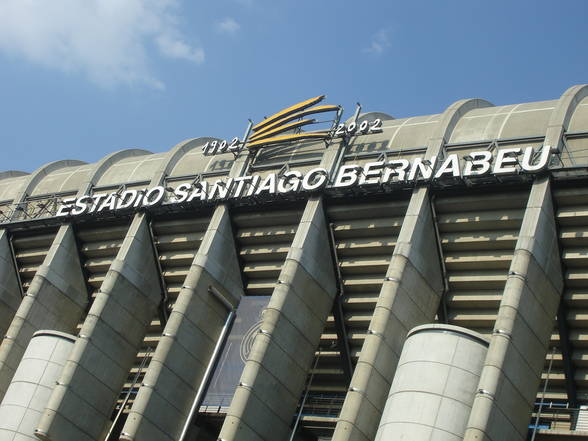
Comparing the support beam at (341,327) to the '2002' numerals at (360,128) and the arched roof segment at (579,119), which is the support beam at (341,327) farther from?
the arched roof segment at (579,119)

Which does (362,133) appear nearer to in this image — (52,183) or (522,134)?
(522,134)

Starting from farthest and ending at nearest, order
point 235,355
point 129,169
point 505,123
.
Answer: point 129,169 → point 235,355 → point 505,123

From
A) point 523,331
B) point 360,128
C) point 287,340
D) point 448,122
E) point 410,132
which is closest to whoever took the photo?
point 523,331

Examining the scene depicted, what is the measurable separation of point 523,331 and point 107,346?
79.9 ft

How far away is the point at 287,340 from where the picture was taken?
4862 cm

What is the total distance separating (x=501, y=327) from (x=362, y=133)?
17906 mm

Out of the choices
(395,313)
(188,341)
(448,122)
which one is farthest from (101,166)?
(395,313)

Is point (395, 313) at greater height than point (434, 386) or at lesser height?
greater

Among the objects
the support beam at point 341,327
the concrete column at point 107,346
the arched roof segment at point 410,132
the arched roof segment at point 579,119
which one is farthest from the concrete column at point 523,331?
the concrete column at point 107,346

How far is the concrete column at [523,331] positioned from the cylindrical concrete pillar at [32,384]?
25512 millimetres


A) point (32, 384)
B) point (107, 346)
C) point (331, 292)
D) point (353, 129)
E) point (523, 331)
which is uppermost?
point (353, 129)

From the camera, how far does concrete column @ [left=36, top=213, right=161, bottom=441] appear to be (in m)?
51.3

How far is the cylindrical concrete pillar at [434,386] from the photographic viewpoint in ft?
128

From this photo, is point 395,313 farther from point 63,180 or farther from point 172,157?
point 63,180
